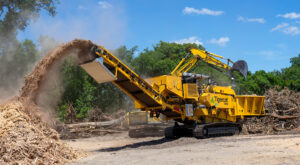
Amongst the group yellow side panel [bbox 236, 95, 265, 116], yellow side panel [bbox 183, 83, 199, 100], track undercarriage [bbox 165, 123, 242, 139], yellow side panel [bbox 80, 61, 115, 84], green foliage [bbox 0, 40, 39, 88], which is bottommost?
track undercarriage [bbox 165, 123, 242, 139]

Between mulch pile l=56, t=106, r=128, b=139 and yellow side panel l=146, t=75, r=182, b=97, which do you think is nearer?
yellow side panel l=146, t=75, r=182, b=97

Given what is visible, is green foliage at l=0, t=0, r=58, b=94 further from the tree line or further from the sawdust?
the sawdust

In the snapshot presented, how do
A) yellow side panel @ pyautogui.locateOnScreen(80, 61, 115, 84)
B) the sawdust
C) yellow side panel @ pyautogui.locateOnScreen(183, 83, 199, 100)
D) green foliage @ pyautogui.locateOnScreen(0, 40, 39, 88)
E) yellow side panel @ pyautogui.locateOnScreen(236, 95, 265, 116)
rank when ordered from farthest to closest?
1. green foliage @ pyautogui.locateOnScreen(0, 40, 39, 88)
2. yellow side panel @ pyautogui.locateOnScreen(236, 95, 265, 116)
3. yellow side panel @ pyautogui.locateOnScreen(183, 83, 199, 100)
4. yellow side panel @ pyautogui.locateOnScreen(80, 61, 115, 84)
5. the sawdust

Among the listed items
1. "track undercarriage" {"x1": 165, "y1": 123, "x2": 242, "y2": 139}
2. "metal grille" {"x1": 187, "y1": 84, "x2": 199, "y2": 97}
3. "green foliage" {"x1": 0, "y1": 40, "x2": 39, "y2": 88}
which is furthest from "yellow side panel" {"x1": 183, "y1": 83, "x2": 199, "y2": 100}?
"green foliage" {"x1": 0, "y1": 40, "x2": 39, "y2": 88}

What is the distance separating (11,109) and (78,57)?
3347 mm

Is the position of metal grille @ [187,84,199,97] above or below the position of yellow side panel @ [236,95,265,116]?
above

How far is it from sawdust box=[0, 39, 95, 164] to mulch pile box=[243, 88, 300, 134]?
9.68m

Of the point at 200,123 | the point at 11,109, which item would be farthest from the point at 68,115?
the point at 11,109

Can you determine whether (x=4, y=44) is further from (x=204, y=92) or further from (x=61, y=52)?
(x=204, y=92)

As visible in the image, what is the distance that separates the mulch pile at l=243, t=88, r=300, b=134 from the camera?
15.8 meters

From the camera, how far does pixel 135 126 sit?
636 inches

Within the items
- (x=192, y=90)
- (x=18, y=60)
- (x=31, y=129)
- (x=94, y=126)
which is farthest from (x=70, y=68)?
(x=31, y=129)

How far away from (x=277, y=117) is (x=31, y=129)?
1237 cm

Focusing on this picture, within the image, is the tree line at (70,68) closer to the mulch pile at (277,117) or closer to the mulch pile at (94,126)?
the mulch pile at (94,126)
